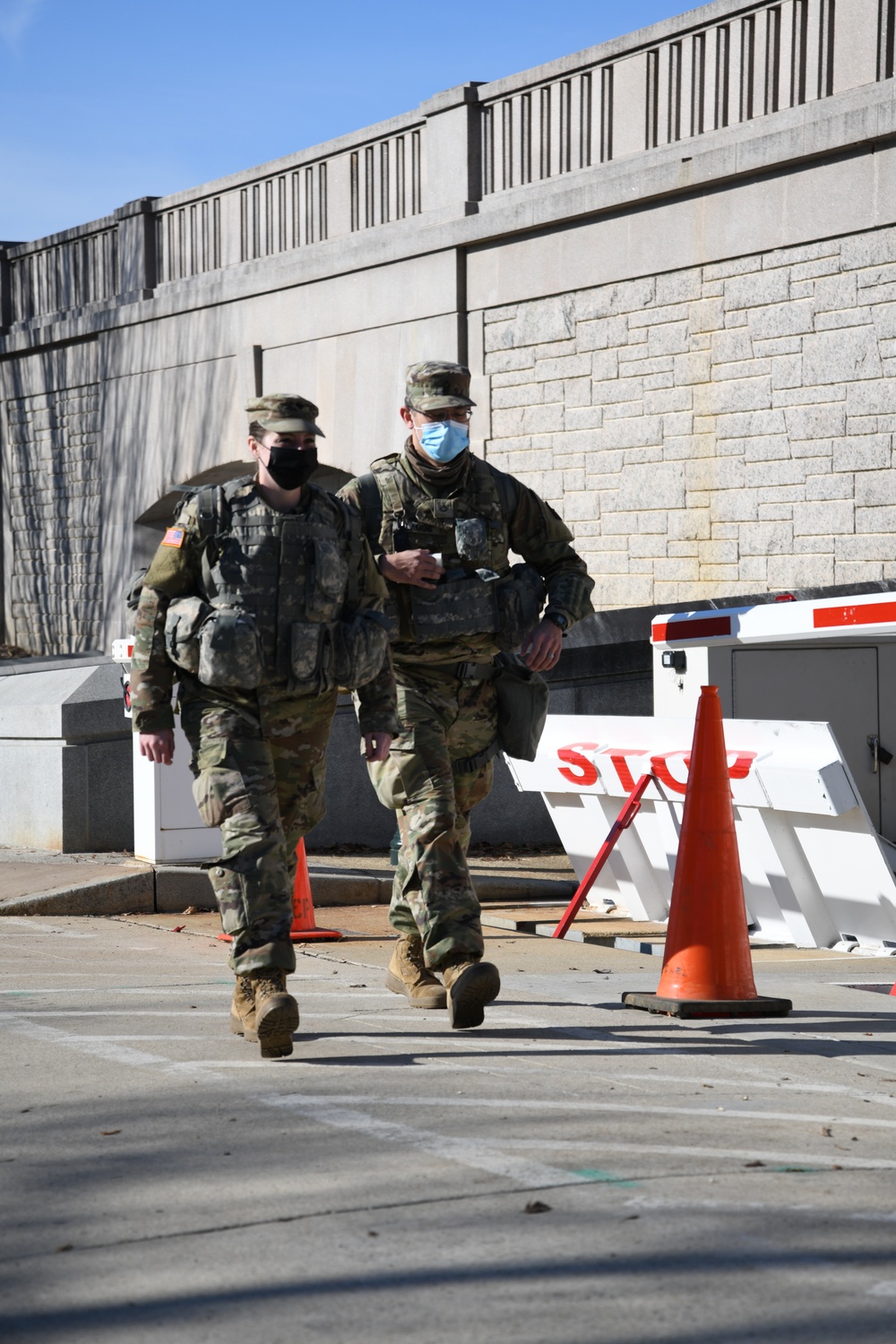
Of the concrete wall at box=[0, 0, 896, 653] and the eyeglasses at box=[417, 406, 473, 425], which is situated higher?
the concrete wall at box=[0, 0, 896, 653]

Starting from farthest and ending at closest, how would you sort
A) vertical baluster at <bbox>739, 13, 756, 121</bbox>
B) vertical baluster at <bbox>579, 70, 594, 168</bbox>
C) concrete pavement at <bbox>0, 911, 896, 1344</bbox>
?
vertical baluster at <bbox>579, 70, 594, 168</bbox> < vertical baluster at <bbox>739, 13, 756, 121</bbox> < concrete pavement at <bbox>0, 911, 896, 1344</bbox>

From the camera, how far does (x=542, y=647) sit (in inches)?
225

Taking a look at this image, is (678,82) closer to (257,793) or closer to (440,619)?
(440,619)

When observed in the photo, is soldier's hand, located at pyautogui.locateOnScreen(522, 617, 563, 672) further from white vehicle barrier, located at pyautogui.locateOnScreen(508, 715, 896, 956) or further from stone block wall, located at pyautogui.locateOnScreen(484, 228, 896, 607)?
stone block wall, located at pyautogui.locateOnScreen(484, 228, 896, 607)

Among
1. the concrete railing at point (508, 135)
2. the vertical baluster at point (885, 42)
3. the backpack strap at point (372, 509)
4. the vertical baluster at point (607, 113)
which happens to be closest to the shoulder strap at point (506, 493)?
the backpack strap at point (372, 509)

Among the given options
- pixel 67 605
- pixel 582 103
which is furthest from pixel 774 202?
pixel 67 605

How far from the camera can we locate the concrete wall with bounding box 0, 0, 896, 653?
504 inches

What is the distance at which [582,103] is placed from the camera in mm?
15094

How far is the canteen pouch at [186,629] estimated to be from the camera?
16.7ft

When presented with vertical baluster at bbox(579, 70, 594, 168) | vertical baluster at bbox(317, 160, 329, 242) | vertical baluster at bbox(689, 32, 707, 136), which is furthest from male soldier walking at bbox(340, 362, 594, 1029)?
vertical baluster at bbox(317, 160, 329, 242)

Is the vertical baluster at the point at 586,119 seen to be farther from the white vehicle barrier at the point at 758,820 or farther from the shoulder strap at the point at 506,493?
the shoulder strap at the point at 506,493

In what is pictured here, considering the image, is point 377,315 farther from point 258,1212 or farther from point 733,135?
point 258,1212

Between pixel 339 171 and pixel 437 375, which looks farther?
pixel 339 171

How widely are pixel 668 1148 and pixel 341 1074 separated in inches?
43.9
